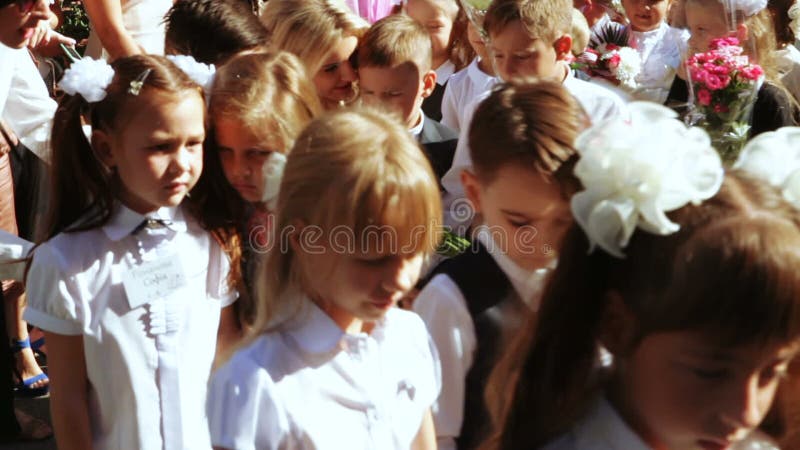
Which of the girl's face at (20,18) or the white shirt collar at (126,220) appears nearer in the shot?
the white shirt collar at (126,220)

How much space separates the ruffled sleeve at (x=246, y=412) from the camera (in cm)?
215

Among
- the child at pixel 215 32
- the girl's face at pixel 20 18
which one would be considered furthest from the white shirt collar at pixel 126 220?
the child at pixel 215 32

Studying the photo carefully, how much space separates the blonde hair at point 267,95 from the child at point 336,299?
880 millimetres

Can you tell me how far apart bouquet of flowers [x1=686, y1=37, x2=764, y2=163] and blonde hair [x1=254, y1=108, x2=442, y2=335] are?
2109 millimetres

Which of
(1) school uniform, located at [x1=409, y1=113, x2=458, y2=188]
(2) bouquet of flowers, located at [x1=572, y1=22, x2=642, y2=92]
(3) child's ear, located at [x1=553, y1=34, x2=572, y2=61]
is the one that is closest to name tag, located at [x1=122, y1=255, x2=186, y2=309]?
(1) school uniform, located at [x1=409, y1=113, x2=458, y2=188]

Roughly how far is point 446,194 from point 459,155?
0.25 m

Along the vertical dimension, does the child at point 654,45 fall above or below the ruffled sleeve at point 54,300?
below

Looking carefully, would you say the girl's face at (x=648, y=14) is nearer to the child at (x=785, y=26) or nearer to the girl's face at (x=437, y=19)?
the child at (x=785, y=26)

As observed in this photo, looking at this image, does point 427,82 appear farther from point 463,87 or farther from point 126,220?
point 126,220

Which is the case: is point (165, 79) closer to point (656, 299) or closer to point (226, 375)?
point (226, 375)

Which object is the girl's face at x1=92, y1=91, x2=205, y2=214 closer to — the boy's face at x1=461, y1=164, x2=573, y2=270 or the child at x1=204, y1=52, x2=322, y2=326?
the child at x1=204, y1=52, x2=322, y2=326

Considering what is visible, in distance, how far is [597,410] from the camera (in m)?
1.83

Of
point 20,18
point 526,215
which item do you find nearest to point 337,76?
point 20,18

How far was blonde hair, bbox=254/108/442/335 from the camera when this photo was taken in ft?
7.34
